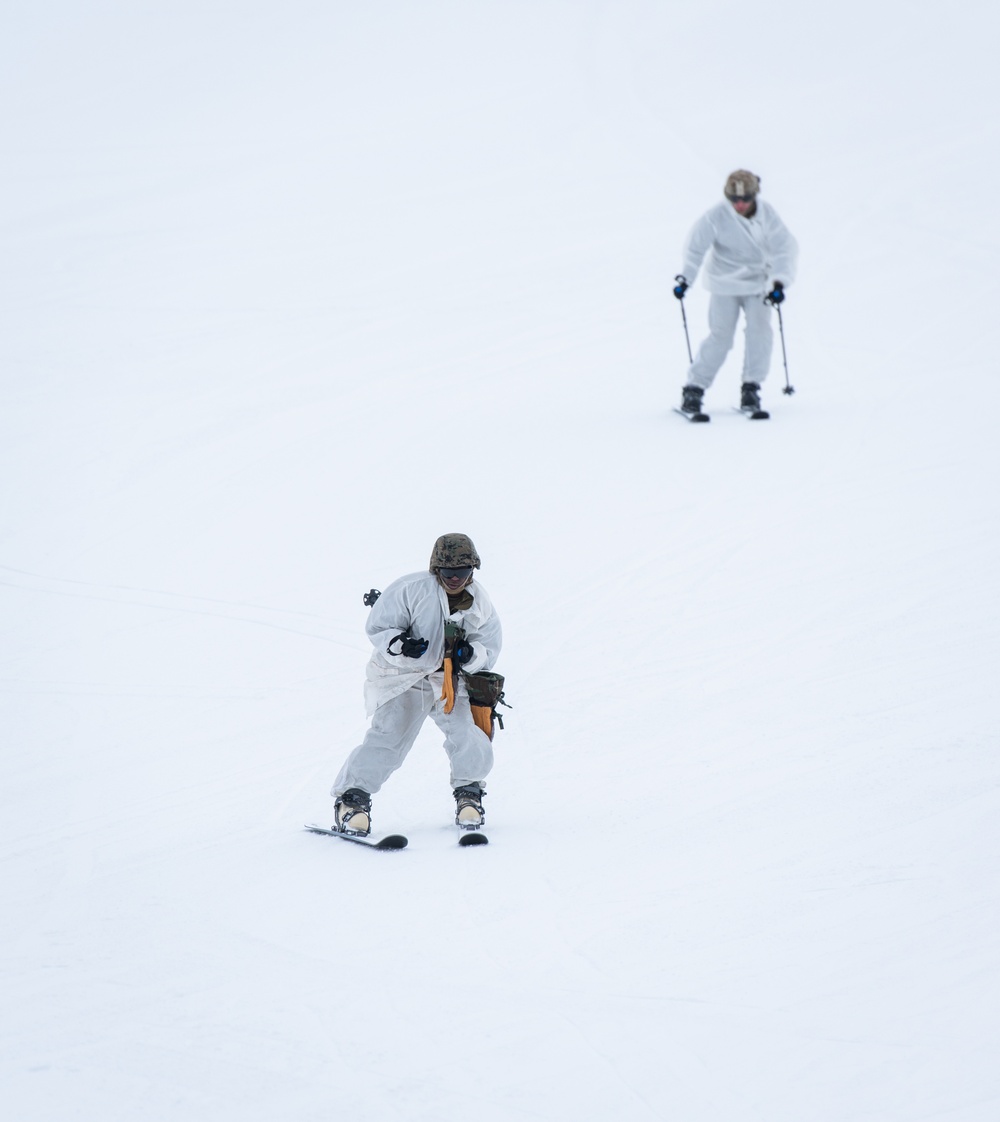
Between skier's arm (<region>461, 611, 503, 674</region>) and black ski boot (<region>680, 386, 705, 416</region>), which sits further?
black ski boot (<region>680, 386, 705, 416</region>)

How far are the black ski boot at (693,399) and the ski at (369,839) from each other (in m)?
6.29

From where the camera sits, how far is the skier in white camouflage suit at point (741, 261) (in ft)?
35.3

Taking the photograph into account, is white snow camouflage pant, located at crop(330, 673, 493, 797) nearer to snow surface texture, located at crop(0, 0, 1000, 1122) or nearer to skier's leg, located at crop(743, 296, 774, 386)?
snow surface texture, located at crop(0, 0, 1000, 1122)

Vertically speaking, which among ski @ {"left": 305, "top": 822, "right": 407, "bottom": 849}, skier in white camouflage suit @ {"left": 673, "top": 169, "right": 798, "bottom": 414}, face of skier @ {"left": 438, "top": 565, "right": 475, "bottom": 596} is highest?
skier in white camouflage suit @ {"left": 673, "top": 169, "right": 798, "bottom": 414}

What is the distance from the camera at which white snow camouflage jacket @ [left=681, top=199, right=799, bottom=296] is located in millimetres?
10812

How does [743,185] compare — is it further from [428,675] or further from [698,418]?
[428,675]

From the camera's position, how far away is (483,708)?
5.80 m

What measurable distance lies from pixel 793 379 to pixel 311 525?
15.5ft

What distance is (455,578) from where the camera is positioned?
18.2ft

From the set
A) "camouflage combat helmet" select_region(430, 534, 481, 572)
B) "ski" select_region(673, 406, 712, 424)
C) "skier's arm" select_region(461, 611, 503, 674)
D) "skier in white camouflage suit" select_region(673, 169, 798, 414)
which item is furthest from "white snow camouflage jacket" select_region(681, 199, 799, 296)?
"camouflage combat helmet" select_region(430, 534, 481, 572)

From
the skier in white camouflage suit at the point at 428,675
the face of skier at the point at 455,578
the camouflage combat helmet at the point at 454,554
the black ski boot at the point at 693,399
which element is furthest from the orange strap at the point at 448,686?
the black ski boot at the point at 693,399

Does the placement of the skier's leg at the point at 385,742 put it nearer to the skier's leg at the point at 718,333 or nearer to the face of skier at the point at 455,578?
the face of skier at the point at 455,578

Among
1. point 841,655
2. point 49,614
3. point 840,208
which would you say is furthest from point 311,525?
point 840,208

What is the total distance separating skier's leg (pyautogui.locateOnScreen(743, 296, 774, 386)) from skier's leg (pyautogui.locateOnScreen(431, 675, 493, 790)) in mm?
6057
